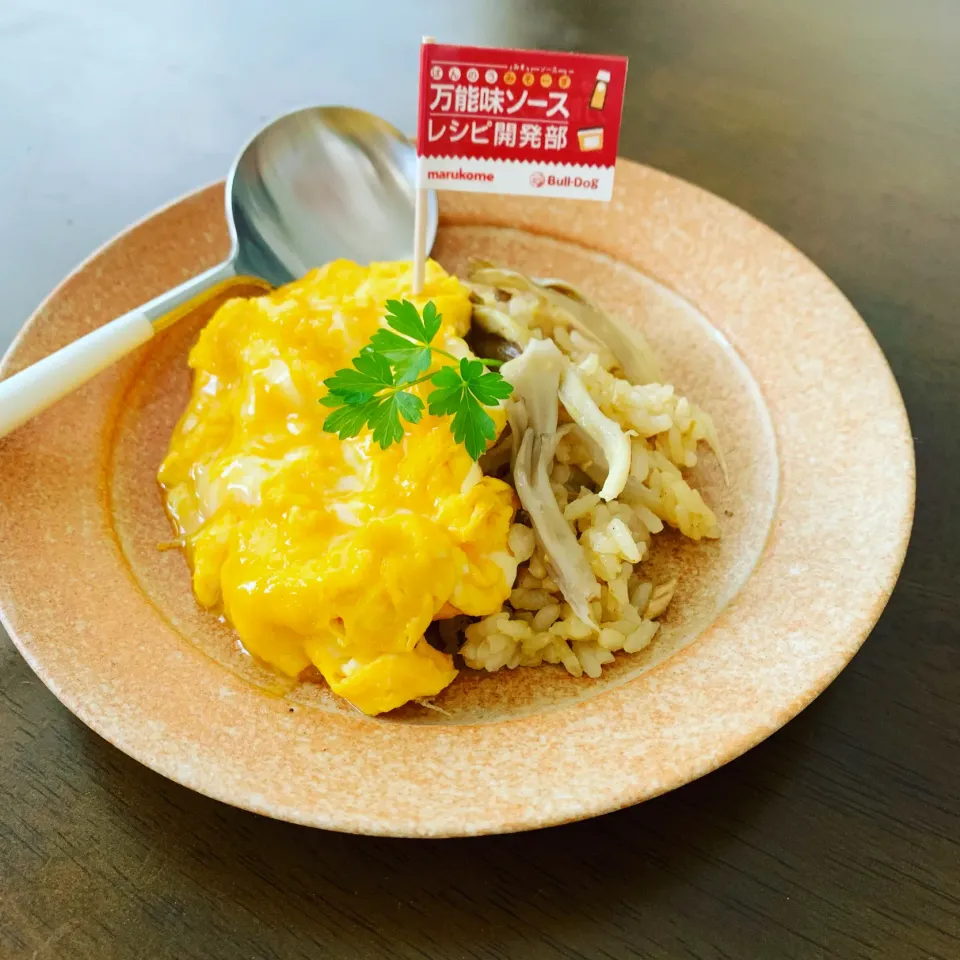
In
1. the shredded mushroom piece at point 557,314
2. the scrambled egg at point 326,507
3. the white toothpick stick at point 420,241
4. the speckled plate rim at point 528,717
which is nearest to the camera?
the speckled plate rim at point 528,717

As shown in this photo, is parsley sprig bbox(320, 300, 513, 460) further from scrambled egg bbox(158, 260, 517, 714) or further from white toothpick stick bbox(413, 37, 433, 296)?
white toothpick stick bbox(413, 37, 433, 296)

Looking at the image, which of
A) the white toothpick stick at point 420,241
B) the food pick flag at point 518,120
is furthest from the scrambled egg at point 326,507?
the food pick flag at point 518,120

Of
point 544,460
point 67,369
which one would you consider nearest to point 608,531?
point 544,460

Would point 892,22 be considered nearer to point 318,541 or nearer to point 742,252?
point 742,252

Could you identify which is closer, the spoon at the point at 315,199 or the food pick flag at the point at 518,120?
the food pick flag at the point at 518,120

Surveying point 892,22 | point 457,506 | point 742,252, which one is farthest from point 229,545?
point 892,22

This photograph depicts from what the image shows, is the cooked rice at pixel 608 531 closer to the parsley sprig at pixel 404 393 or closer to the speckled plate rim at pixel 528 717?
the speckled plate rim at pixel 528 717

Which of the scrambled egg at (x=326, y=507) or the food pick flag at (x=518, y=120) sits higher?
the food pick flag at (x=518, y=120)

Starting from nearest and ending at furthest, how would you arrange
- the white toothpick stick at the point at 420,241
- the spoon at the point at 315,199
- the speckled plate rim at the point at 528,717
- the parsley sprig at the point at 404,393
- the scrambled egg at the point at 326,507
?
the speckled plate rim at the point at 528,717
the scrambled egg at the point at 326,507
the parsley sprig at the point at 404,393
the white toothpick stick at the point at 420,241
the spoon at the point at 315,199
